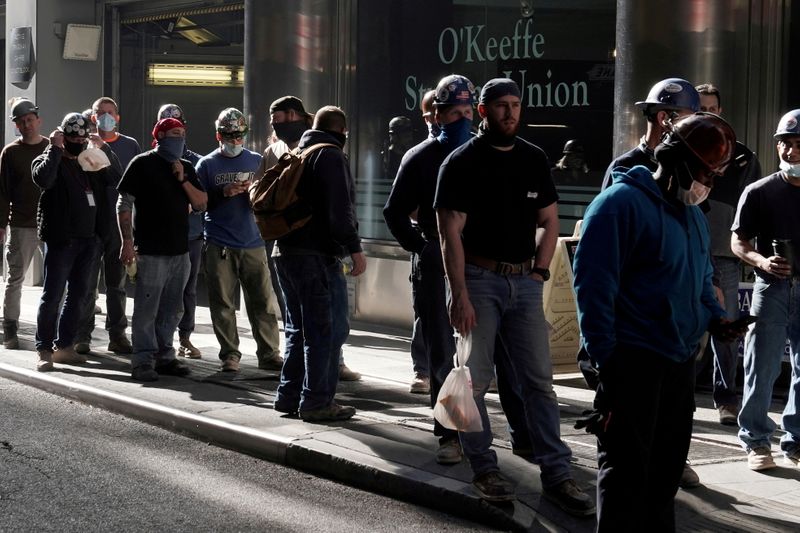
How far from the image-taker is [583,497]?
6.14 metres

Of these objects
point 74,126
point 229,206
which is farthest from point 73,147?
point 229,206

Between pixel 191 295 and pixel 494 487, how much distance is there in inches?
231

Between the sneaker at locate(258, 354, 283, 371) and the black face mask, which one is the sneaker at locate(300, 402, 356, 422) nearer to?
the sneaker at locate(258, 354, 283, 371)

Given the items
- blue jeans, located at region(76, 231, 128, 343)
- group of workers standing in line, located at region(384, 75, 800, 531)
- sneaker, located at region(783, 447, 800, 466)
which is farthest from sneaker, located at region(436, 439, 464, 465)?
blue jeans, located at region(76, 231, 128, 343)

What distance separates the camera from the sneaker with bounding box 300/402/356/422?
27.1 ft

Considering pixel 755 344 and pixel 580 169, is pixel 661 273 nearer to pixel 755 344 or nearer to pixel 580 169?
pixel 755 344

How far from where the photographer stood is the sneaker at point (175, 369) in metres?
10.3

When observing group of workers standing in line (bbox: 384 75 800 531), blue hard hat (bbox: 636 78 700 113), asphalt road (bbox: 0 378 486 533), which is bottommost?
asphalt road (bbox: 0 378 486 533)

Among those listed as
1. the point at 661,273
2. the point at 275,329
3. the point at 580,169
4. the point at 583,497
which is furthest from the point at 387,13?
the point at 661,273

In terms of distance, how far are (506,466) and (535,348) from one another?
837 millimetres

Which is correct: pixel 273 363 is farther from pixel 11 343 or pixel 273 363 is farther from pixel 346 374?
pixel 11 343

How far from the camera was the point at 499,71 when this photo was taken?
12.5 meters

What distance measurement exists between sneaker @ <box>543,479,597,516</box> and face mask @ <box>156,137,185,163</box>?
4792 mm

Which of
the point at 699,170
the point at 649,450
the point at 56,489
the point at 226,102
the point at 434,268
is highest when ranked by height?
the point at 226,102
